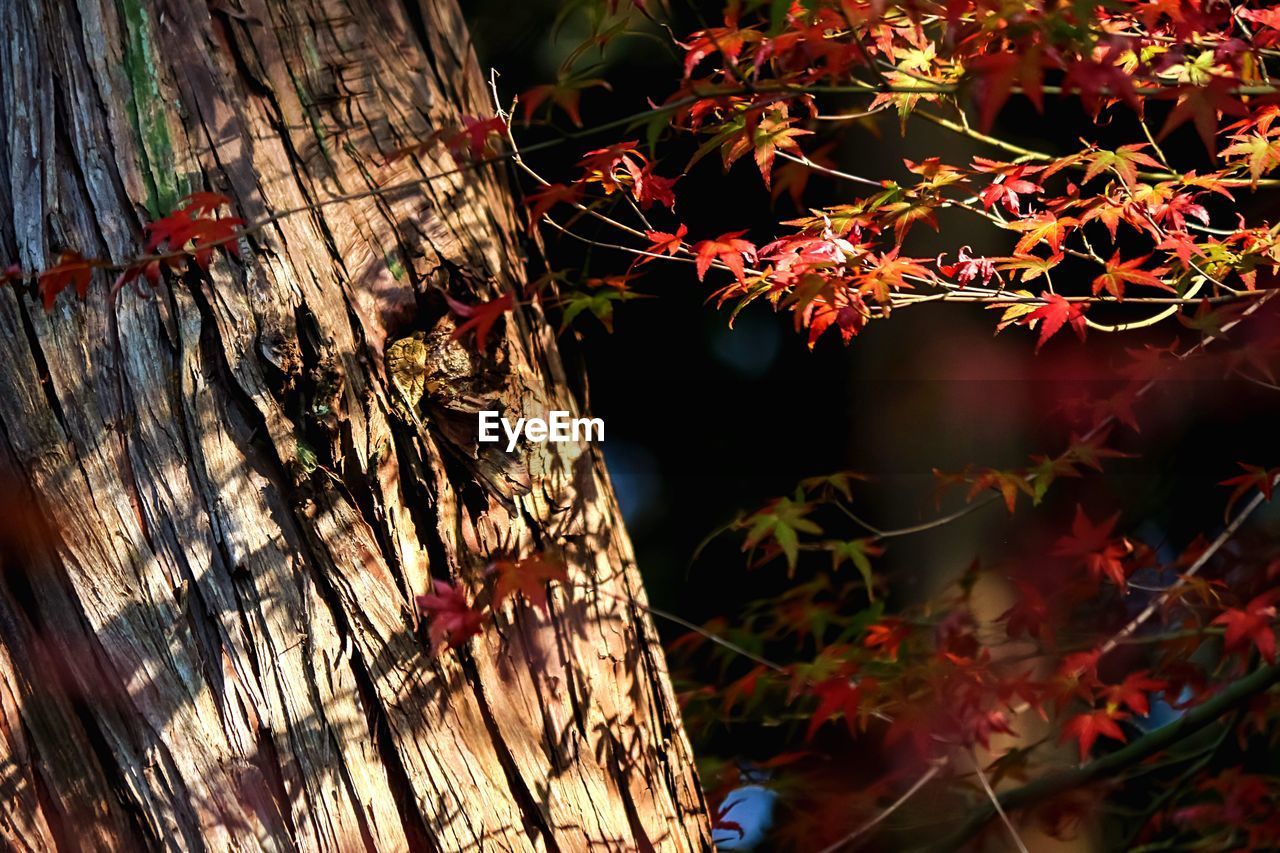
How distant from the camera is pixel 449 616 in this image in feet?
4.96

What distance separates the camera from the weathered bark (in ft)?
4.99

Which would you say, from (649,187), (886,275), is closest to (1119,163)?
(886,275)

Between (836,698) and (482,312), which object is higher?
(482,312)

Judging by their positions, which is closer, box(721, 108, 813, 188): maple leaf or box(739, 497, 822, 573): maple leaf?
box(721, 108, 813, 188): maple leaf

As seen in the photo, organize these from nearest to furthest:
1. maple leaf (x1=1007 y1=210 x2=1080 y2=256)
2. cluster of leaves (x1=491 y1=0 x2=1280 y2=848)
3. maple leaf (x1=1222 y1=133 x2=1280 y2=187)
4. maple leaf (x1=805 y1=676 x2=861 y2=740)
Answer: cluster of leaves (x1=491 y1=0 x2=1280 y2=848)
maple leaf (x1=1222 y1=133 x2=1280 y2=187)
maple leaf (x1=1007 y1=210 x2=1080 y2=256)
maple leaf (x1=805 y1=676 x2=861 y2=740)

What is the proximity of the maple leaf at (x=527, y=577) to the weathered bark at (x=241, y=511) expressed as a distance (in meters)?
0.03

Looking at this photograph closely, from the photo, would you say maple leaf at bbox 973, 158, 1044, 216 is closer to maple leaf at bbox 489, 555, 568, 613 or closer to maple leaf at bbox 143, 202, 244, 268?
maple leaf at bbox 489, 555, 568, 613

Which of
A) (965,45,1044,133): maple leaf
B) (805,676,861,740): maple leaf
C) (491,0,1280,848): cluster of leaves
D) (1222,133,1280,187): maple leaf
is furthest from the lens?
(805,676,861,740): maple leaf

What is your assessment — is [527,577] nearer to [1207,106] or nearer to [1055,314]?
[1055,314]

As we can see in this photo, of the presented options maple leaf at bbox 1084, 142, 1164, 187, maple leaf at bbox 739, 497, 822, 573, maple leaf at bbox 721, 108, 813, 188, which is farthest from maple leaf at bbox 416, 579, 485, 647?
maple leaf at bbox 1084, 142, 1164, 187

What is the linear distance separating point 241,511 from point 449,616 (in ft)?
1.15

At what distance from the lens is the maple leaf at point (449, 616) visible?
1514 millimetres

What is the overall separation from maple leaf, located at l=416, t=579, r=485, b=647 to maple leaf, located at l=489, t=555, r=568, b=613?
2.5 inches

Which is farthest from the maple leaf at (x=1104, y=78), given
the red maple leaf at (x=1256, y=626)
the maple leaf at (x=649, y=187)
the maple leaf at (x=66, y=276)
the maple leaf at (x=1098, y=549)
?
the maple leaf at (x=66, y=276)
